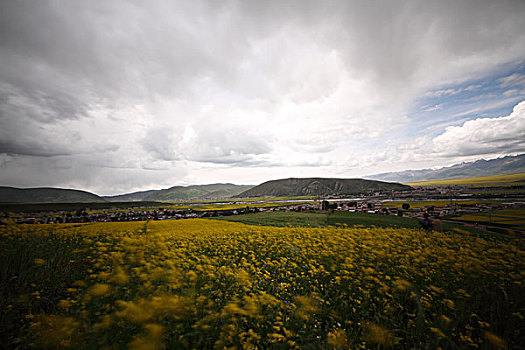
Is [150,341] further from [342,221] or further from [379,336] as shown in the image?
[342,221]

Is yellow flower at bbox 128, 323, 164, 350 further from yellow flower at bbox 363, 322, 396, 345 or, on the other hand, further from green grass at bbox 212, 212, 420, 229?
green grass at bbox 212, 212, 420, 229

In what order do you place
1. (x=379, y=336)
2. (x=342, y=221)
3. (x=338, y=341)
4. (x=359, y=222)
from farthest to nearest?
(x=342, y=221), (x=359, y=222), (x=379, y=336), (x=338, y=341)

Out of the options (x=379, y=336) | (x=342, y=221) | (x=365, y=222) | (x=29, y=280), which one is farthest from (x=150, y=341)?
(x=342, y=221)

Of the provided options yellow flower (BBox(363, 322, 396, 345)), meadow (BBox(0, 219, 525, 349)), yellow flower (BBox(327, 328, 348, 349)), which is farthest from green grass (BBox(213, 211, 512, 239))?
yellow flower (BBox(327, 328, 348, 349))

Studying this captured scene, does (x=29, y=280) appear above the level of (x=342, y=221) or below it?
above

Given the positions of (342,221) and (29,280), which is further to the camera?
(342,221)

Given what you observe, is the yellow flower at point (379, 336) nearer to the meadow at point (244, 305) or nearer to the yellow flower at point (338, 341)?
the meadow at point (244, 305)

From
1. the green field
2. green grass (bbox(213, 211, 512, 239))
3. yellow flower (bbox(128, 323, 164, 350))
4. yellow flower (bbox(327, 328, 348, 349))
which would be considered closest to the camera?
yellow flower (bbox(128, 323, 164, 350))

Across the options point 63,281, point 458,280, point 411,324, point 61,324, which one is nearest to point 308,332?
point 411,324

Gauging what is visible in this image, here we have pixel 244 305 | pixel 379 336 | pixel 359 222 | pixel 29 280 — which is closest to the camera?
pixel 379 336

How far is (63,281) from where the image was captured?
215 inches

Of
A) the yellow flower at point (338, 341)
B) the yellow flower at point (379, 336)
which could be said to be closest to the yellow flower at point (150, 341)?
the yellow flower at point (338, 341)

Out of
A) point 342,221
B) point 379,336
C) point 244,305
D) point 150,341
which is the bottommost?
point 342,221

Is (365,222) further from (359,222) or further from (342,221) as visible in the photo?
(342,221)
